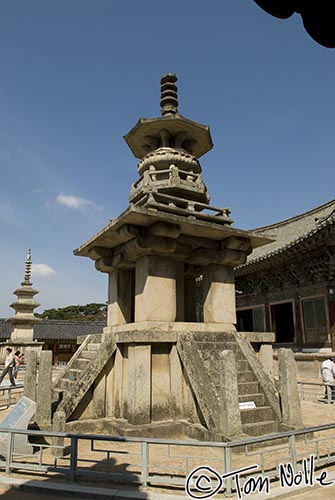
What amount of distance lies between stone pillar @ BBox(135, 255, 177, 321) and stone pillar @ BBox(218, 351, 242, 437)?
1926mm

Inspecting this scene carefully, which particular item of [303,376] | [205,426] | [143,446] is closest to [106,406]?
[205,426]

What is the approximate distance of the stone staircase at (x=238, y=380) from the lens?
6027 mm

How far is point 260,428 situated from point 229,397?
107cm

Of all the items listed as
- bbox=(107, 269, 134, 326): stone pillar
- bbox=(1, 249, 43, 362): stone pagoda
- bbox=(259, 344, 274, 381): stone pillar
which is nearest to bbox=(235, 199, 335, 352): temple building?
bbox=(259, 344, 274, 381): stone pillar

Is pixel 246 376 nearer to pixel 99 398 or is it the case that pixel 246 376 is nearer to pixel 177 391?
pixel 177 391

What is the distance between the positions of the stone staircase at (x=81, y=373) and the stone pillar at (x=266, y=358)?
3.20 meters

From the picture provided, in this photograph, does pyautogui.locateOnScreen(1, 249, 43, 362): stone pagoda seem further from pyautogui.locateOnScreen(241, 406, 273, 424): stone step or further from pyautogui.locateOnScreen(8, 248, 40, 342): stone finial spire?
pyautogui.locateOnScreen(241, 406, 273, 424): stone step

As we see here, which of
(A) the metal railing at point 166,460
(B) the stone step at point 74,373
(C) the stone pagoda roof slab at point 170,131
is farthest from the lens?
(C) the stone pagoda roof slab at point 170,131

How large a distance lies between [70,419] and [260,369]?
3756 millimetres

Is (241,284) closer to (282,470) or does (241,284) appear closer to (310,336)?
(310,336)

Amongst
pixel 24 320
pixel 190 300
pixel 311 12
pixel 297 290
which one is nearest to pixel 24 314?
pixel 24 320

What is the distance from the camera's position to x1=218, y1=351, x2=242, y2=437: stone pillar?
17.9ft

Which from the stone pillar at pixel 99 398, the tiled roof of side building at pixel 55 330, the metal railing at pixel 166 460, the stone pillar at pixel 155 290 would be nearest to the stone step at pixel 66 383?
the stone pillar at pixel 99 398

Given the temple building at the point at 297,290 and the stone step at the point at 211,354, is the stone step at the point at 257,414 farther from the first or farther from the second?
the temple building at the point at 297,290
